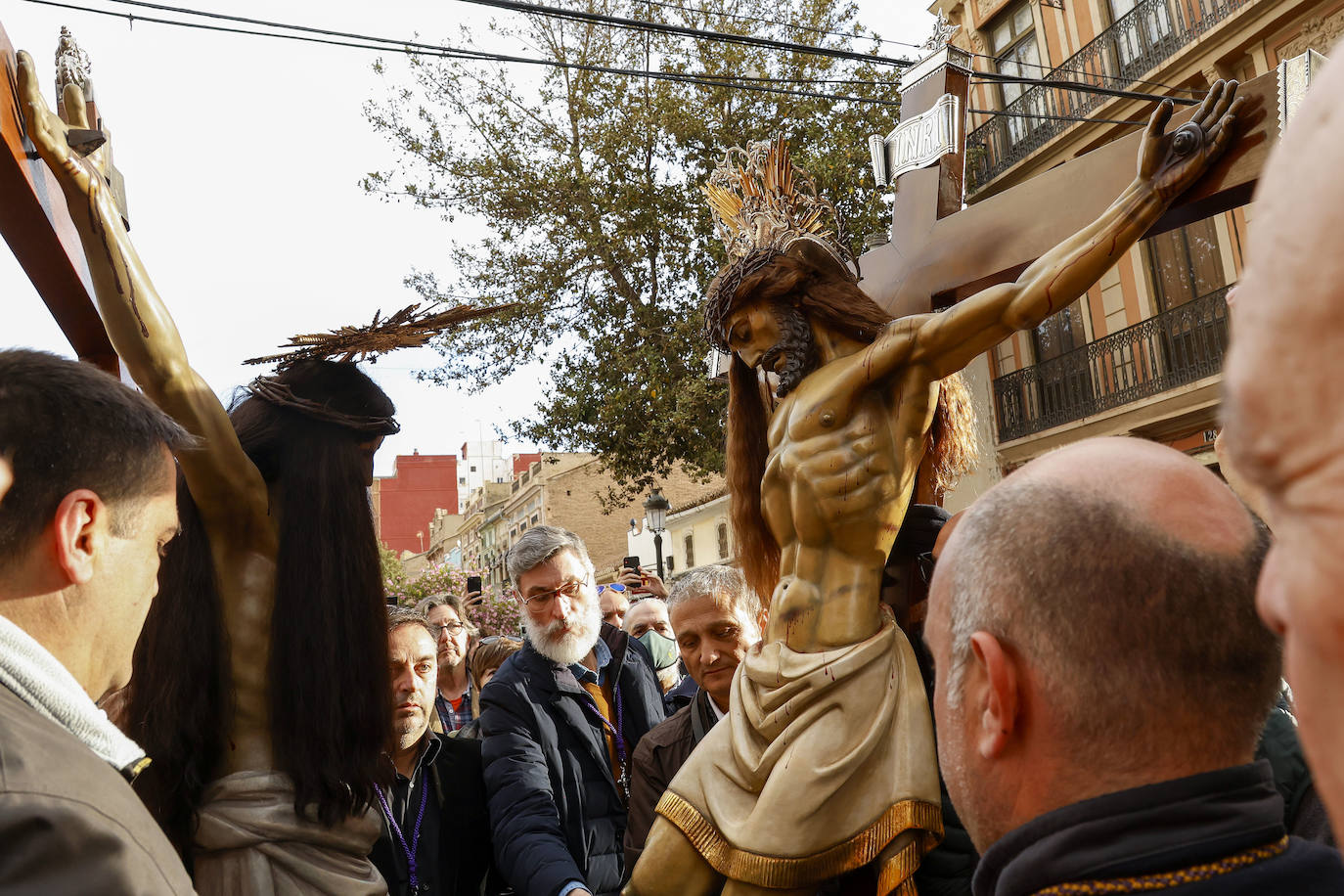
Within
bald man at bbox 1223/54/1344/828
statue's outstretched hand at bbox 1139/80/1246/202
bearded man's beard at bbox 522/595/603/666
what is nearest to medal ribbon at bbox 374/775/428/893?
bearded man's beard at bbox 522/595/603/666

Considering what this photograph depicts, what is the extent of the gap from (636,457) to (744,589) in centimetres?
955

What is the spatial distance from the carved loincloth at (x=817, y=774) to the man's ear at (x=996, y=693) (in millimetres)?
1430

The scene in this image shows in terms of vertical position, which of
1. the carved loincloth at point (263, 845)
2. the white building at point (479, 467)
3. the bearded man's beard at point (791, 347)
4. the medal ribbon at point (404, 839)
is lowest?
the medal ribbon at point (404, 839)

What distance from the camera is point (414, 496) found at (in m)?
62.7

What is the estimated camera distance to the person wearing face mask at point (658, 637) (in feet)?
18.9

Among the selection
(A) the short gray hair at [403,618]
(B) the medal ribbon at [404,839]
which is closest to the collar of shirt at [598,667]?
(A) the short gray hair at [403,618]

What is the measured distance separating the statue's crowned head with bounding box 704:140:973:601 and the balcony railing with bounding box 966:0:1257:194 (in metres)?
9.30

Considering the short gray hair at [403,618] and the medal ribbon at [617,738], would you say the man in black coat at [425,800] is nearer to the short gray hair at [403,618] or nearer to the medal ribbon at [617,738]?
the short gray hair at [403,618]

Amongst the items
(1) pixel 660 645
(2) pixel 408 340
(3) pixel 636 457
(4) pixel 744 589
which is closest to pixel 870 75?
(3) pixel 636 457

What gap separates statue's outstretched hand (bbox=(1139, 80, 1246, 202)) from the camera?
8.89 feet

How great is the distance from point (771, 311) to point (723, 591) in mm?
1045

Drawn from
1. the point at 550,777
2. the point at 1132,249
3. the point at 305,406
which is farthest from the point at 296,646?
the point at 1132,249

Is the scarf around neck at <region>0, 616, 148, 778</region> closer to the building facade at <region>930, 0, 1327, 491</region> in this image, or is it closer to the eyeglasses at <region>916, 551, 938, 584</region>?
the eyeglasses at <region>916, 551, 938, 584</region>

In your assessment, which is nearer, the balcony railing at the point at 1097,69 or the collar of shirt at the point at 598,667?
the collar of shirt at the point at 598,667
